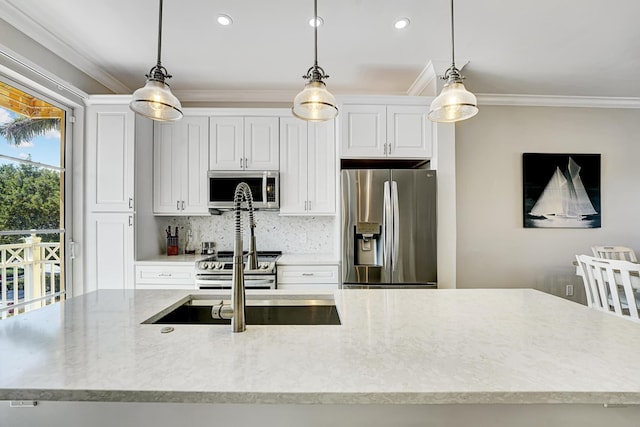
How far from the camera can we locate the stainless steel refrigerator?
2658mm

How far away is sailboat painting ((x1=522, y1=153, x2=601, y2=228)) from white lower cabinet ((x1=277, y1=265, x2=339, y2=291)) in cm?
245

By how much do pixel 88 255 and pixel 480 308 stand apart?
3208mm

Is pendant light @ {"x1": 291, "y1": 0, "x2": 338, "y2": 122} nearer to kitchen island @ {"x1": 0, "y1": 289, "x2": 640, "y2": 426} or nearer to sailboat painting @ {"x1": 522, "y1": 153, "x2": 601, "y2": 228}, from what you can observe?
kitchen island @ {"x1": 0, "y1": 289, "x2": 640, "y2": 426}

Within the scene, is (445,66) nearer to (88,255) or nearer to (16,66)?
(16,66)

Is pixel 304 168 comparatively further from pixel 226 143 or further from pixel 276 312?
pixel 276 312

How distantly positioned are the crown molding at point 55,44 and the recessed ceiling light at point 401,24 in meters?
2.57

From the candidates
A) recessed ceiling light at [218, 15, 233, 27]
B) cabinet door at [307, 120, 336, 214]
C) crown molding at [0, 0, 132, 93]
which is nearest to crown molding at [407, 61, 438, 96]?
cabinet door at [307, 120, 336, 214]

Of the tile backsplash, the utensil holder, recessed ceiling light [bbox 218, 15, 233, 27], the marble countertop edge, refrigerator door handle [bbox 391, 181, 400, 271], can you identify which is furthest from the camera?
the tile backsplash

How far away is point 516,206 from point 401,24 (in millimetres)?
2543

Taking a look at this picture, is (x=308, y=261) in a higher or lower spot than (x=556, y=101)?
lower

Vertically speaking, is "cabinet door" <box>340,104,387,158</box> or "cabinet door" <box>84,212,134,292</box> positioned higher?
"cabinet door" <box>340,104,387,158</box>

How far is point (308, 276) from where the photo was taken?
2838 mm

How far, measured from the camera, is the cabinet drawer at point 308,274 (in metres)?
2.82

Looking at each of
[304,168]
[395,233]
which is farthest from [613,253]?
[304,168]
